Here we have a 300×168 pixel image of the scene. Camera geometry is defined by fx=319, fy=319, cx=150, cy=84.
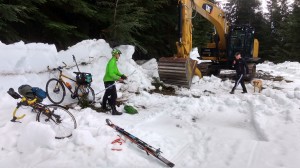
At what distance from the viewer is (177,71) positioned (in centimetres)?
1374

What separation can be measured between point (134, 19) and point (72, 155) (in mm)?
8772

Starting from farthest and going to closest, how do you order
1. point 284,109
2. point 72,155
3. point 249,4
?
1. point 249,4
2. point 284,109
3. point 72,155

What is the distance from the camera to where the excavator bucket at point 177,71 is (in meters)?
13.5

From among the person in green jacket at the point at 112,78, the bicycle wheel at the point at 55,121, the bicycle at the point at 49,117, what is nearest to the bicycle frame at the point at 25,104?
the bicycle at the point at 49,117

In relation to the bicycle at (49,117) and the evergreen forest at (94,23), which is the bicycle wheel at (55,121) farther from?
the evergreen forest at (94,23)

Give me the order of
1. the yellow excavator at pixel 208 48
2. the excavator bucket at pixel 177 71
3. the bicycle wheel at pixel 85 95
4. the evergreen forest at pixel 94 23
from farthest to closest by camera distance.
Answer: the yellow excavator at pixel 208 48
the excavator bucket at pixel 177 71
the evergreen forest at pixel 94 23
the bicycle wheel at pixel 85 95

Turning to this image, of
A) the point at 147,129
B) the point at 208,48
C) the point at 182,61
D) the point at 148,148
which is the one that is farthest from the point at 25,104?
the point at 208,48

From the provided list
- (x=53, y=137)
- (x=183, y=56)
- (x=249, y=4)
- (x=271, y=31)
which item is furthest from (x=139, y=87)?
(x=249, y=4)

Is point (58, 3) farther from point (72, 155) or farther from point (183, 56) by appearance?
point (72, 155)

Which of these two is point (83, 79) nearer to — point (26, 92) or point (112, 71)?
point (112, 71)

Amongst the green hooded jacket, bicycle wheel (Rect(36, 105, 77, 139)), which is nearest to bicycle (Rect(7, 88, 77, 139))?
bicycle wheel (Rect(36, 105, 77, 139))

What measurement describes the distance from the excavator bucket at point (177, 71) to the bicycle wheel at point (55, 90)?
5276mm

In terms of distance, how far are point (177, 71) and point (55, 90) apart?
566 centimetres

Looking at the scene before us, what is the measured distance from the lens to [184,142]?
721cm
